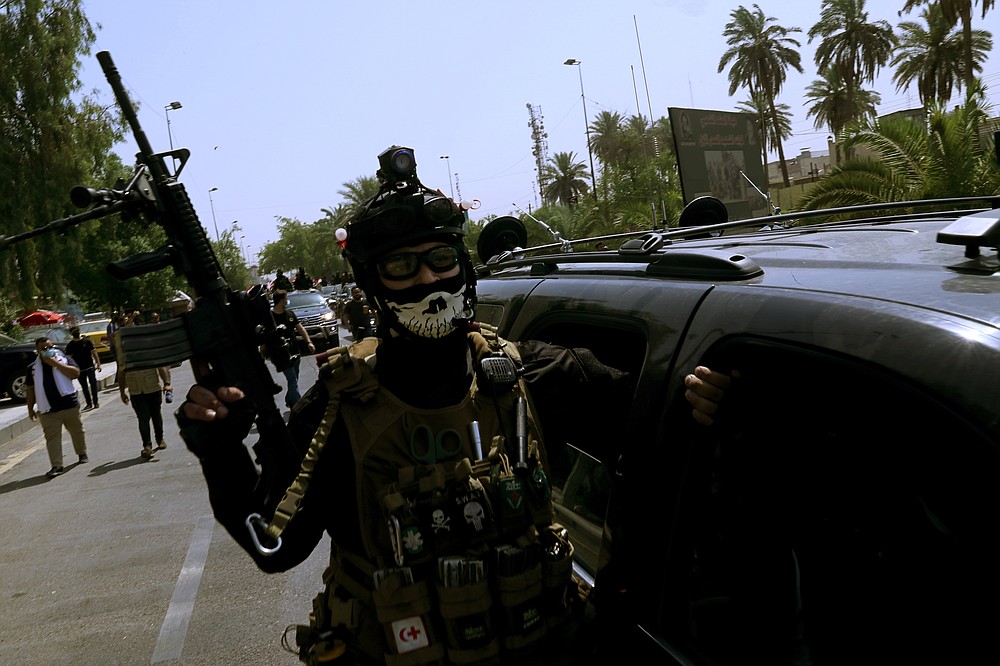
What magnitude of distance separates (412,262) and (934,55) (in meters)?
38.3

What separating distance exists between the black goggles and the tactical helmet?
0.02 meters

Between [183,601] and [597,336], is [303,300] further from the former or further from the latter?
[597,336]

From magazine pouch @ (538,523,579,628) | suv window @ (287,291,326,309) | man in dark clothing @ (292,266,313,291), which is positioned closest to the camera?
magazine pouch @ (538,523,579,628)

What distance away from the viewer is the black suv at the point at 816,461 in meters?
1.31

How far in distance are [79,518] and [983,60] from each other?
135ft

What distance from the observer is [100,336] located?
3234 centimetres

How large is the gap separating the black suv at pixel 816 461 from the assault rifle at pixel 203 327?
882 millimetres

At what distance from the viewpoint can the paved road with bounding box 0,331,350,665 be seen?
4.70m

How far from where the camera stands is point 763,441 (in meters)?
1.81

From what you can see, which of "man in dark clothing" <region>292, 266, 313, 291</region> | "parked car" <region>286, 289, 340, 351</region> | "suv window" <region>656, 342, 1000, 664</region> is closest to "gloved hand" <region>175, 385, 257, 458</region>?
"suv window" <region>656, 342, 1000, 664</region>

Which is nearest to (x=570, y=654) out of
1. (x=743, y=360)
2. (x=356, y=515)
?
(x=356, y=515)

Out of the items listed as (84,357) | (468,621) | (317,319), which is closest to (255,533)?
(468,621)

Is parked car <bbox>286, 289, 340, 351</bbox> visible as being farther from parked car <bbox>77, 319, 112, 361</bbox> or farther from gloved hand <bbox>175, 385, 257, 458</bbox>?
gloved hand <bbox>175, 385, 257, 458</bbox>

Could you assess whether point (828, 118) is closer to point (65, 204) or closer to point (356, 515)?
point (65, 204)
